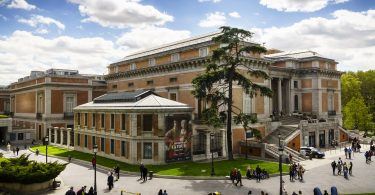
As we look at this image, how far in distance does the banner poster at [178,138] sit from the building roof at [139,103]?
1339 mm

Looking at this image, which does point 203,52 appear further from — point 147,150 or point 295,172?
point 295,172

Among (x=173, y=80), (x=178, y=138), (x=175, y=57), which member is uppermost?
(x=175, y=57)

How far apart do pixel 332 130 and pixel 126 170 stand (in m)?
34.1

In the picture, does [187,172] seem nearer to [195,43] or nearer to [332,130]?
[195,43]

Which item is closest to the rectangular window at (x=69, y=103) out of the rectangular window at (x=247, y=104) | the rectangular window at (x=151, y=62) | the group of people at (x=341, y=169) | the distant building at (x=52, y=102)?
the distant building at (x=52, y=102)

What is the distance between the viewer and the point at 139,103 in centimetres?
3797

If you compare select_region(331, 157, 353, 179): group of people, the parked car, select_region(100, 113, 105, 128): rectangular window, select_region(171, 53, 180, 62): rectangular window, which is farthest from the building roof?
select_region(331, 157, 353, 179): group of people

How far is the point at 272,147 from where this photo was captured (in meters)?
40.2

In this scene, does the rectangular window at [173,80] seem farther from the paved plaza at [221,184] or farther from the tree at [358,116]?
the tree at [358,116]

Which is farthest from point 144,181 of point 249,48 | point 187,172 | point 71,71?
point 71,71

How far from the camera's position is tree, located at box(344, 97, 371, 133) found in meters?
62.4

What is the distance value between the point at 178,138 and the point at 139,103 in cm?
604

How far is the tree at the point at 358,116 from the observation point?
62406mm

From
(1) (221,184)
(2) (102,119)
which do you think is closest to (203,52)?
(2) (102,119)
